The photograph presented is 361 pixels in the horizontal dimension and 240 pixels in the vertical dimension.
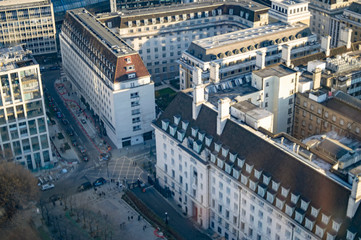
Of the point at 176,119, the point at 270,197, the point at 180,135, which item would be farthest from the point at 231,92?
the point at 270,197

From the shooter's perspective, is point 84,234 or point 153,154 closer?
point 84,234

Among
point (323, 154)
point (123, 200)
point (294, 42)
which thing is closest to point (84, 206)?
point (123, 200)

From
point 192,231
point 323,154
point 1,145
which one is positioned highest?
point 323,154

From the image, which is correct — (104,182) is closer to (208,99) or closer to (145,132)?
(145,132)

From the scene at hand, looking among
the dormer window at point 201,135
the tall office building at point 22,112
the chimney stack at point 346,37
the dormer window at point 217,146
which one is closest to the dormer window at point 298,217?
the dormer window at point 217,146

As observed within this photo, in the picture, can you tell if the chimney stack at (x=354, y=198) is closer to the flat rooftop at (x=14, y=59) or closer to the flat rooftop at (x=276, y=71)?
the flat rooftop at (x=276, y=71)

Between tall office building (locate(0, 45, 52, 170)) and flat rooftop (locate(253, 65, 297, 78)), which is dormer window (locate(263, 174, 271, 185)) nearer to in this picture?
flat rooftop (locate(253, 65, 297, 78))

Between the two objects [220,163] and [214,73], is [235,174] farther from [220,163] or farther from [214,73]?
[214,73]
